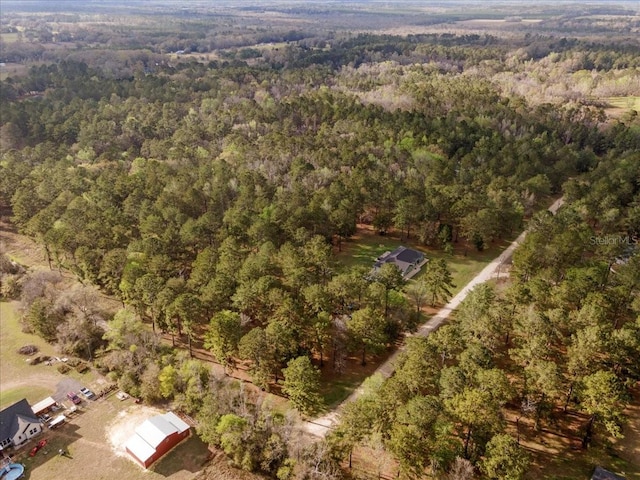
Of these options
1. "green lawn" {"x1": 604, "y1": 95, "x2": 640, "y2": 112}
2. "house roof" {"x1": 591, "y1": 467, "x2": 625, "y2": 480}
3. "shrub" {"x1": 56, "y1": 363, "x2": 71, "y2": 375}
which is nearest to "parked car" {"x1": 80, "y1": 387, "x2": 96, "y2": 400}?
"shrub" {"x1": 56, "y1": 363, "x2": 71, "y2": 375}

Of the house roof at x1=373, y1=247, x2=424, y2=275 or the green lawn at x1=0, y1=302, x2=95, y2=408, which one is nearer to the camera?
the green lawn at x1=0, y1=302, x2=95, y2=408

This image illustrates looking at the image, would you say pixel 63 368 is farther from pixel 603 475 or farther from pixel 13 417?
pixel 603 475

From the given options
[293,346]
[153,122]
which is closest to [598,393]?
[293,346]

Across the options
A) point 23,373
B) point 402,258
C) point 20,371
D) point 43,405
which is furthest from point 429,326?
point 20,371

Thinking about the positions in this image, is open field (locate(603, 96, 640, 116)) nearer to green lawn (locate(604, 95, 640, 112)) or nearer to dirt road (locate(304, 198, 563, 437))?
green lawn (locate(604, 95, 640, 112))

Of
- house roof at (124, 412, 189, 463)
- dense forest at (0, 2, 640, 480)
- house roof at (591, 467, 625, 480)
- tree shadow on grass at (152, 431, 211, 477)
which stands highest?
dense forest at (0, 2, 640, 480)

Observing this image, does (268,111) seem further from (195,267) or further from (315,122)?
(195,267)
